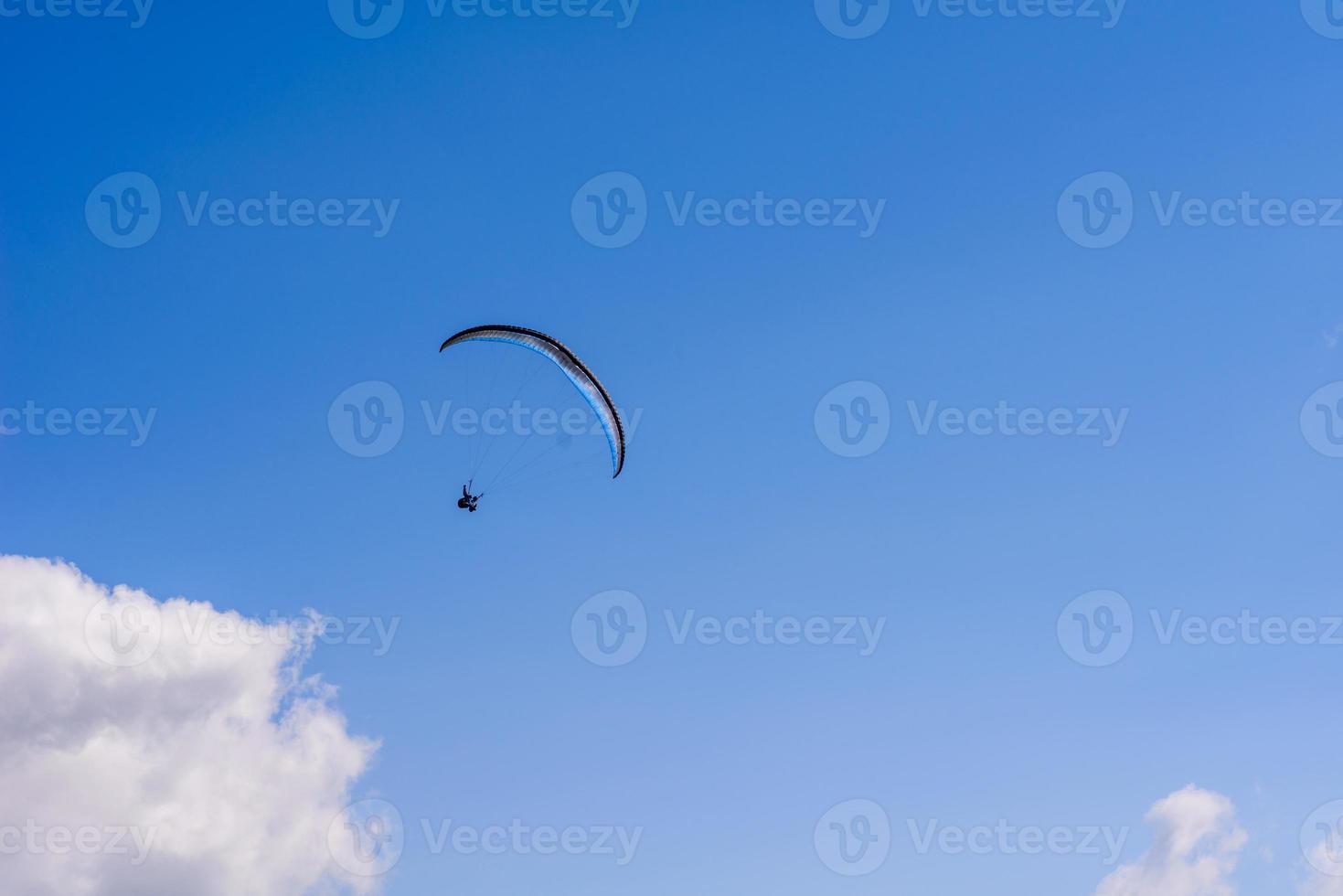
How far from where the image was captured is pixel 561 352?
210 feet

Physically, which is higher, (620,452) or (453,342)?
(453,342)

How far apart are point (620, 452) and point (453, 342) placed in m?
9.87

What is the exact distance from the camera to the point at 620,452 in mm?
A: 67125

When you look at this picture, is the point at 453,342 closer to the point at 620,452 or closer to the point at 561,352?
the point at 561,352

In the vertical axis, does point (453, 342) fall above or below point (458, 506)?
above

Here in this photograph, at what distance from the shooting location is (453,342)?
6538cm

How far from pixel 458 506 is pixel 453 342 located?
8.24 metres

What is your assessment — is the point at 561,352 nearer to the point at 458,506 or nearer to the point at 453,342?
the point at 453,342

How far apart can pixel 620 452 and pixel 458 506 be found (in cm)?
858

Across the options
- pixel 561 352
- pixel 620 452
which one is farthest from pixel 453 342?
pixel 620 452

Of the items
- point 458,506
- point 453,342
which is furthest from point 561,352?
point 458,506

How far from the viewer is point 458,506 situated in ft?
220
